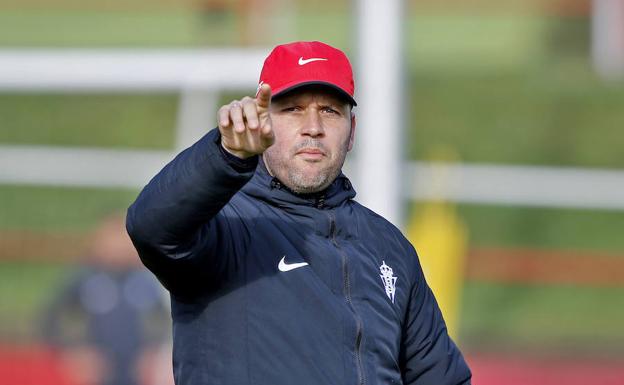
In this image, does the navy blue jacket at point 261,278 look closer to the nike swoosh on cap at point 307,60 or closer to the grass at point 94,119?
the nike swoosh on cap at point 307,60

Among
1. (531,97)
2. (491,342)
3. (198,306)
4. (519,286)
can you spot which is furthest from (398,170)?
(531,97)

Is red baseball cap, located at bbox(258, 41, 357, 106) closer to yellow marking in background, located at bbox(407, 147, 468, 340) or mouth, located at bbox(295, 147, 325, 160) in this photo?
mouth, located at bbox(295, 147, 325, 160)

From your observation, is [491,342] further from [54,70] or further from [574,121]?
[54,70]

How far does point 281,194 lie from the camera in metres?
2.33

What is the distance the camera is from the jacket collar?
7.64 feet

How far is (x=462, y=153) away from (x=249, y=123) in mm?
12491

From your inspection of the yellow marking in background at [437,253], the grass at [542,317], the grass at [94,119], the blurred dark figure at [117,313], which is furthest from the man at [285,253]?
the grass at [94,119]

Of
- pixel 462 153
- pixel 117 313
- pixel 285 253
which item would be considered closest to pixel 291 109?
pixel 285 253

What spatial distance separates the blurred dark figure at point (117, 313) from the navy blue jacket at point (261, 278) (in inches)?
175

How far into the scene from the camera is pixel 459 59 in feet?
51.6

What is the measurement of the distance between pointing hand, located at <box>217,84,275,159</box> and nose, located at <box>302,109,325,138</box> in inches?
13.4

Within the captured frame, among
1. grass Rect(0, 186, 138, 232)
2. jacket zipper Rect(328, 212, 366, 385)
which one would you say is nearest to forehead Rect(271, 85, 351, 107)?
jacket zipper Rect(328, 212, 366, 385)

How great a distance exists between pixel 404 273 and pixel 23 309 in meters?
10.1

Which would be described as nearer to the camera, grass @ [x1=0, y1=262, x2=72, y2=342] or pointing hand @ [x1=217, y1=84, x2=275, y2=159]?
pointing hand @ [x1=217, y1=84, x2=275, y2=159]
